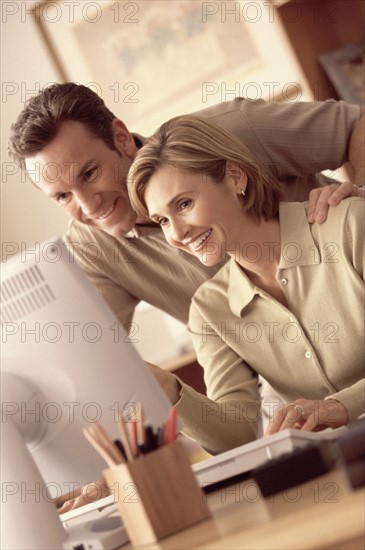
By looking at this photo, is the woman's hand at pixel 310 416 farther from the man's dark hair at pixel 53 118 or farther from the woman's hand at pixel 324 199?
the man's dark hair at pixel 53 118

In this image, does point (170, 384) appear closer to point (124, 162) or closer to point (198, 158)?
point (198, 158)

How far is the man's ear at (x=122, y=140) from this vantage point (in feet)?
6.81

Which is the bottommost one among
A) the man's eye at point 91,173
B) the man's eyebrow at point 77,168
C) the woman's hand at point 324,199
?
the woman's hand at point 324,199

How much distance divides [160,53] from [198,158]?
1895mm

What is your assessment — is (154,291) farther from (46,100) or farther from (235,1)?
(235,1)

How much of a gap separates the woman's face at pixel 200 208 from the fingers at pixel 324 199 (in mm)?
141

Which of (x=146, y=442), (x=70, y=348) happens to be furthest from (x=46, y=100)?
(x=146, y=442)

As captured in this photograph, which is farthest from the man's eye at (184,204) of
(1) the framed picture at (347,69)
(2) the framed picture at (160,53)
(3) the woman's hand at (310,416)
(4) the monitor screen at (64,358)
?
(2) the framed picture at (160,53)

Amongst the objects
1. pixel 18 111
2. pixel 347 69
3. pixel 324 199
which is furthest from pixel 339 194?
pixel 18 111

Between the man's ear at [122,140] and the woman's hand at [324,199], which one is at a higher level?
Answer: the man's ear at [122,140]

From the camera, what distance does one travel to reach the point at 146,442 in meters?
0.98

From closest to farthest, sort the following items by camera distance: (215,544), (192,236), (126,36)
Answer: (215,544) → (192,236) → (126,36)

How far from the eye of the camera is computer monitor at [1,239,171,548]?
1.08 metres

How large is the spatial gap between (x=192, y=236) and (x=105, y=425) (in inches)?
26.8
